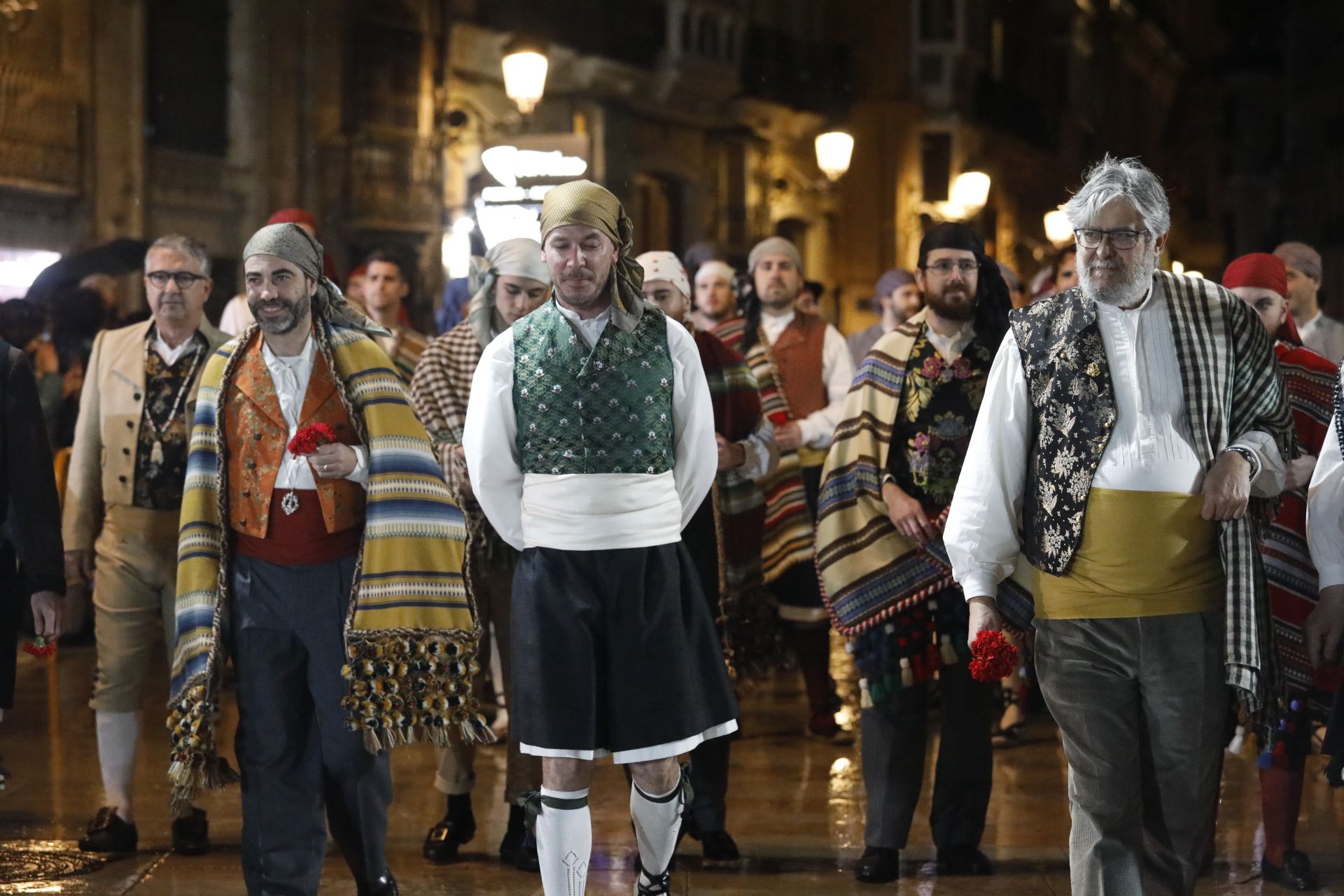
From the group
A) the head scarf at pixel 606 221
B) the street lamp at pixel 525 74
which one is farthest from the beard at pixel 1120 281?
the street lamp at pixel 525 74

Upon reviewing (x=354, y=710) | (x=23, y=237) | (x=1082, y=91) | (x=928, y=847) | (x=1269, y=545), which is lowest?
(x=928, y=847)

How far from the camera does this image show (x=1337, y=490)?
4113 mm

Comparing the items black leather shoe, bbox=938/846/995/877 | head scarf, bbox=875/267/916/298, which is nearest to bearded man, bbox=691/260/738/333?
head scarf, bbox=875/267/916/298

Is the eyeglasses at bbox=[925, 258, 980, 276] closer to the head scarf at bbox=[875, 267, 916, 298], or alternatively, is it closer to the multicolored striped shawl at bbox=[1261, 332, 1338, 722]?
the multicolored striped shawl at bbox=[1261, 332, 1338, 722]

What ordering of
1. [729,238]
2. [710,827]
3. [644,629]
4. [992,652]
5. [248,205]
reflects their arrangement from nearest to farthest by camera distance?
[992,652] < [644,629] < [710,827] < [248,205] < [729,238]

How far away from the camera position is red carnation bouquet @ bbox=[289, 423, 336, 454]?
4.67 metres

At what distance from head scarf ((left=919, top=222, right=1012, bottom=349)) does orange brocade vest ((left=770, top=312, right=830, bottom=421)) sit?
8.72 ft

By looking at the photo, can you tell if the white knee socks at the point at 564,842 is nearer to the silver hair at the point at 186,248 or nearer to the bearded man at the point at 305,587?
the bearded man at the point at 305,587

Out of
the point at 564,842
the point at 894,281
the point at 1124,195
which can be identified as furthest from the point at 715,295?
the point at 1124,195

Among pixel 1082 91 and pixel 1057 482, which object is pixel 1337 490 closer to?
pixel 1057 482

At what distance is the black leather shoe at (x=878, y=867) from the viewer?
543 cm

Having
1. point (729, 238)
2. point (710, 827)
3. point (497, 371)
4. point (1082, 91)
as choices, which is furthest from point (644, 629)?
point (1082, 91)

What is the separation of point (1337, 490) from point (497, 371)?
82.2 inches

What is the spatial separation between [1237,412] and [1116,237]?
504 millimetres
